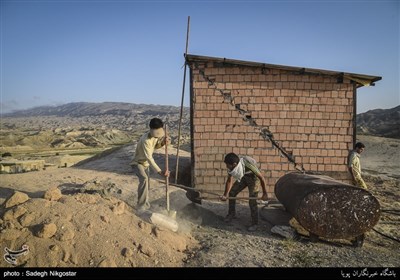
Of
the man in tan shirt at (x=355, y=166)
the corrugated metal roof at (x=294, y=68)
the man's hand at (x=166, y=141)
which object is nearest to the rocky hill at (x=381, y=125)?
the corrugated metal roof at (x=294, y=68)

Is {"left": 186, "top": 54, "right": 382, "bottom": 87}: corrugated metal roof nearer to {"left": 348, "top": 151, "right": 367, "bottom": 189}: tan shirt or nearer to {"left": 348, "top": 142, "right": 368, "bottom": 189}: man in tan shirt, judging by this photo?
{"left": 348, "top": 142, "right": 368, "bottom": 189}: man in tan shirt

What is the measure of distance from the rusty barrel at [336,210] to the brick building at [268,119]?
285cm

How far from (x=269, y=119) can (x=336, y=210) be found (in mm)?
3433

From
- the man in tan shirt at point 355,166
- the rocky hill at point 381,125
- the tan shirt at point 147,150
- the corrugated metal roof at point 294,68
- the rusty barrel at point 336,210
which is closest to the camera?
the rusty barrel at point 336,210

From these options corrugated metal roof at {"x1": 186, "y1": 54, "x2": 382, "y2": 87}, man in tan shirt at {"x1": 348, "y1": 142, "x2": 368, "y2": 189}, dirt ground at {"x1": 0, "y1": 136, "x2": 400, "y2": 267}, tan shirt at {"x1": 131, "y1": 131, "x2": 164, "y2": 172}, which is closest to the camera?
dirt ground at {"x1": 0, "y1": 136, "x2": 400, "y2": 267}

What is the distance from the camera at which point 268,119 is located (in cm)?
814

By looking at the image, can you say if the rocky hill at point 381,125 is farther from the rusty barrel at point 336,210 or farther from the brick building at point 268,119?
the rusty barrel at point 336,210

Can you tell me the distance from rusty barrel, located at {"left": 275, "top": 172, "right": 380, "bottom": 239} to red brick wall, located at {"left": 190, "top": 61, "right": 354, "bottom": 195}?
9.40 ft

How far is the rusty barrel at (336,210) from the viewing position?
5184mm

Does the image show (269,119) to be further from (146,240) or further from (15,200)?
(15,200)

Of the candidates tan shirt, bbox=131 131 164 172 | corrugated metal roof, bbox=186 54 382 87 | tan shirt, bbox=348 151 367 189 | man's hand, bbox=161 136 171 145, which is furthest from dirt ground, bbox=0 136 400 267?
corrugated metal roof, bbox=186 54 382 87

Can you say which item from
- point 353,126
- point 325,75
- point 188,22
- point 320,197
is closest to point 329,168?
point 353,126

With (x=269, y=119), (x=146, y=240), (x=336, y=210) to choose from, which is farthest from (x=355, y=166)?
(x=146, y=240)

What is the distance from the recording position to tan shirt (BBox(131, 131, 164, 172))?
555cm
